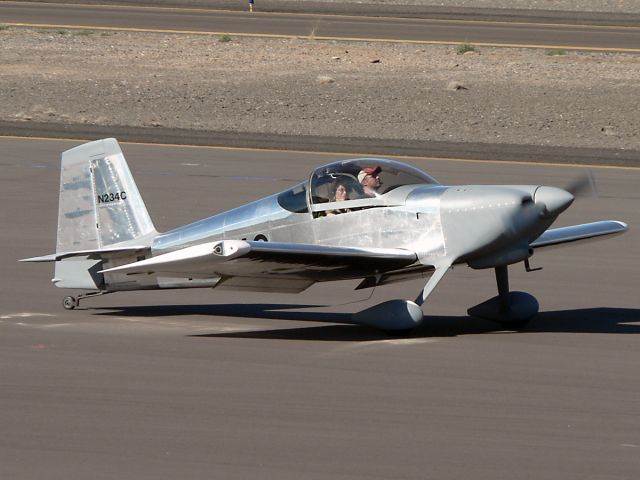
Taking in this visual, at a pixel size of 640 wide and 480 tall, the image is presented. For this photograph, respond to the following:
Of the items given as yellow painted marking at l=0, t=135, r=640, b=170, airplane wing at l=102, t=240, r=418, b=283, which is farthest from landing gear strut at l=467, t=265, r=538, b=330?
yellow painted marking at l=0, t=135, r=640, b=170

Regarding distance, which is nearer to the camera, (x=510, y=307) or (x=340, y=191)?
(x=340, y=191)

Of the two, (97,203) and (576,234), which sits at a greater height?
(97,203)

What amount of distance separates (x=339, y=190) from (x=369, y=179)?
0.33m

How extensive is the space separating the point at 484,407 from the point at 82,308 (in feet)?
18.6

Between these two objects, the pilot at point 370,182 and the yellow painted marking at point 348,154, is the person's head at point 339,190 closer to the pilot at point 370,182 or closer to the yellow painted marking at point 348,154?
the pilot at point 370,182

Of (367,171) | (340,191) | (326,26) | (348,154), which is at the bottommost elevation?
(340,191)

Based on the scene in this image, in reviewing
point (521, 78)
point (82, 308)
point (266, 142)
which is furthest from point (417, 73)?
point (82, 308)

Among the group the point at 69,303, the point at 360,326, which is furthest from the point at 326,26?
the point at 360,326

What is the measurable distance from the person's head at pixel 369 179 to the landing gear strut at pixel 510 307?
1523mm

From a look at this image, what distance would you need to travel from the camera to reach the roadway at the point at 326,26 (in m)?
41.9

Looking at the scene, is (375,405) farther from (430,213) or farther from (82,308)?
(82,308)

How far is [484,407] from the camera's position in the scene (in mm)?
10062

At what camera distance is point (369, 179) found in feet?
41.5

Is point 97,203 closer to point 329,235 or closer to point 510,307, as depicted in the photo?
point 329,235
